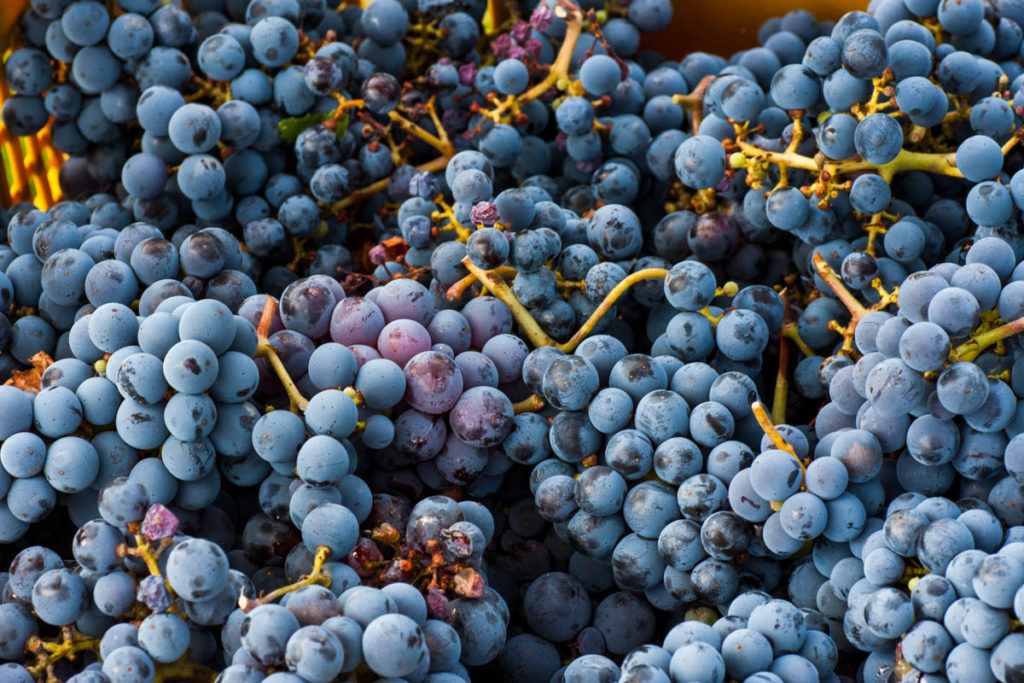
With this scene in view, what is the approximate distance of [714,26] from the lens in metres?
2.22

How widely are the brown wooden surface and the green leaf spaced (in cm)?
84

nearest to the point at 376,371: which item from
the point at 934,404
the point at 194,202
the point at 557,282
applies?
the point at 557,282

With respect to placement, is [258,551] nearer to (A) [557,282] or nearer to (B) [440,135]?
(A) [557,282]

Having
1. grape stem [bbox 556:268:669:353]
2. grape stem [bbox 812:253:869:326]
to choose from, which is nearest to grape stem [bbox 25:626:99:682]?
grape stem [bbox 556:268:669:353]

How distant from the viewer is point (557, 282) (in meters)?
1.51

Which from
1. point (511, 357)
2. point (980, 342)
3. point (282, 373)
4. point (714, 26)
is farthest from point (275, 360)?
point (714, 26)

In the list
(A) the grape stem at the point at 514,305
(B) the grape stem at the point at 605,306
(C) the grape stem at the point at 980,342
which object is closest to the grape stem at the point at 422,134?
(A) the grape stem at the point at 514,305

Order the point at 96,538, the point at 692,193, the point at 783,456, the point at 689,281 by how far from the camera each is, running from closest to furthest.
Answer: the point at 96,538
the point at 783,456
the point at 689,281
the point at 692,193

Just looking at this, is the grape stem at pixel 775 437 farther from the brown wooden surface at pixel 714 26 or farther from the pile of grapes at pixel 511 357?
the brown wooden surface at pixel 714 26

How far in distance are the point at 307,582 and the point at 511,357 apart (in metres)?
0.46

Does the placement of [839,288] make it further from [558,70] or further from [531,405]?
[558,70]

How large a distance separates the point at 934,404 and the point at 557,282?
553 mm

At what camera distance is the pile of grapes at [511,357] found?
44.2 inches

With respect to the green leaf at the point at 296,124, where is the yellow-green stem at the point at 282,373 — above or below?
below
